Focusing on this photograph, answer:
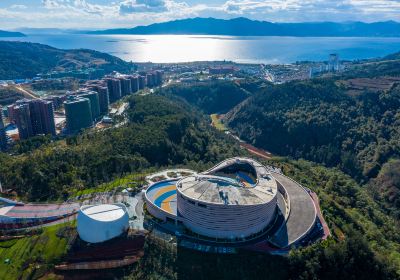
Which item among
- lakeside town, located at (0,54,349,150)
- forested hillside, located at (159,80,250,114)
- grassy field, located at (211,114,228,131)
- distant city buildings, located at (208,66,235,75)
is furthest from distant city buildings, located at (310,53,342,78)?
grassy field, located at (211,114,228,131)

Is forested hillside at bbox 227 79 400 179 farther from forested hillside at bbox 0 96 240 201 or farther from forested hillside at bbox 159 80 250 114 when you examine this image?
forested hillside at bbox 159 80 250 114

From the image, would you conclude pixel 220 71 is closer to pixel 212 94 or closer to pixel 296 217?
pixel 212 94

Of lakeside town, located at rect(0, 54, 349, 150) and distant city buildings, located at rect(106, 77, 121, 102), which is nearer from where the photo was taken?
lakeside town, located at rect(0, 54, 349, 150)

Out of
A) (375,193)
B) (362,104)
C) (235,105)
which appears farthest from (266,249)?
(235,105)

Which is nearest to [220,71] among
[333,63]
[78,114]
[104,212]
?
[333,63]

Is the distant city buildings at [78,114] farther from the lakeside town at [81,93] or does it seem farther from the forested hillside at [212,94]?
the forested hillside at [212,94]
